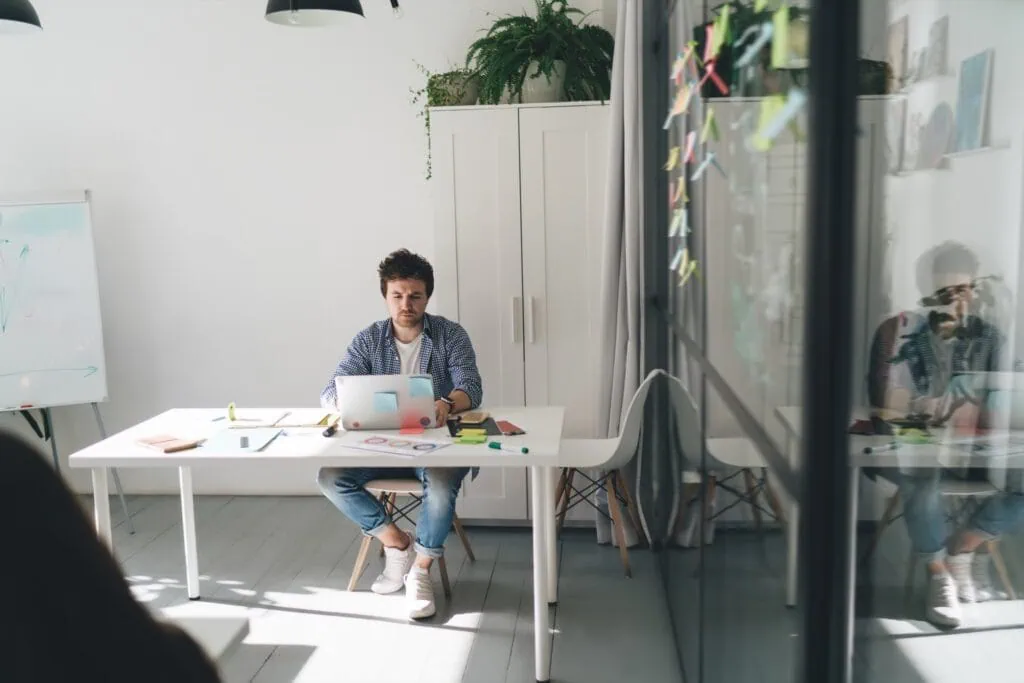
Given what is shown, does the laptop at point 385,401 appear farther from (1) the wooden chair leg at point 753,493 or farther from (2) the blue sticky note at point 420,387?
(1) the wooden chair leg at point 753,493

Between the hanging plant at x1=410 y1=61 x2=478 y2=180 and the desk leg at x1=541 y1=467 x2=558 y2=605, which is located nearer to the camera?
the desk leg at x1=541 y1=467 x2=558 y2=605

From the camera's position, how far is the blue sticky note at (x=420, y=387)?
12.3ft

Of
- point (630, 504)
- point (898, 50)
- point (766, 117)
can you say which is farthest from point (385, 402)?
point (898, 50)

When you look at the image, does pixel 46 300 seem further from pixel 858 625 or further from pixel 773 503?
pixel 858 625

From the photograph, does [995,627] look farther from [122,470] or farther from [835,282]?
[122,470]

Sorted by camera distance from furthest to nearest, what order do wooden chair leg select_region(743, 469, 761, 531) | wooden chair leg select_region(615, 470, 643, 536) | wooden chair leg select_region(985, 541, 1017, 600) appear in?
wooden chair leg select_region(615, 470, 643, 536), wooden chair leg select_region(743, 469, 761, 531), wooden chair leg select_region(985, 541, 1017, 600)

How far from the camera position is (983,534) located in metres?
0.98

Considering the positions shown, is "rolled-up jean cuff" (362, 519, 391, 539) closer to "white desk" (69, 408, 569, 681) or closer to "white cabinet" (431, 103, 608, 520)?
"white desk" (69, 408, 569, 681)

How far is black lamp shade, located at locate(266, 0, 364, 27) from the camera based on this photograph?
10.5 feet

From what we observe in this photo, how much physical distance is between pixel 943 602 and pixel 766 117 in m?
1.04

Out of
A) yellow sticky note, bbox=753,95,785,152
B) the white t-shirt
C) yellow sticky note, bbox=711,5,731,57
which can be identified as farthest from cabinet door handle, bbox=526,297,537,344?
yellow sticky note, bbox=753,95,785,152

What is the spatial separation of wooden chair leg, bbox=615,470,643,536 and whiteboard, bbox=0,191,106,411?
2.75 meters

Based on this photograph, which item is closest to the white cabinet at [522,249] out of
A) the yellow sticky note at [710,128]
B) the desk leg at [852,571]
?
the yellow sticky note at [710,128]

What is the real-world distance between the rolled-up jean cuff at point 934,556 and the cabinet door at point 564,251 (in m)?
3.57
